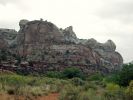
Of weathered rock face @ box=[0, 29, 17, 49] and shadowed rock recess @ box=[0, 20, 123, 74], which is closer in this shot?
shadowed rock recess @ box=[0, 20, 123, 74]

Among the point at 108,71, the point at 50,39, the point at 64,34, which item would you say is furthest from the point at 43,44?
the point at 108,71

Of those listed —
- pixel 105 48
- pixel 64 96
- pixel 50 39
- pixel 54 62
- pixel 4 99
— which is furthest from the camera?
pixel 105 48

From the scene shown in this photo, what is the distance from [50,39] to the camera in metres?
126

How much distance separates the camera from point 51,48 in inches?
4660

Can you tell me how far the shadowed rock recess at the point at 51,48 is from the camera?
111 m

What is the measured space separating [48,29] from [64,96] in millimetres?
113144

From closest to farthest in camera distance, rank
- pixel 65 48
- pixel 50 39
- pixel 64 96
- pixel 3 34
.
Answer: pixel 64 96 < pixel 65 48 < pixel 50 39 < pixel 3 34

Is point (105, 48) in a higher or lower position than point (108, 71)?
higher

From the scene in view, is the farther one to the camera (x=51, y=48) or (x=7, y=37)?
(x=7, y=37)

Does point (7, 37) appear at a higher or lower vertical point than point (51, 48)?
higher

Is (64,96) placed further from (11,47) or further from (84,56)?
(11,47)

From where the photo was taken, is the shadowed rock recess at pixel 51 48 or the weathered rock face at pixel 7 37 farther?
the weathered rock face at pixel 7 37

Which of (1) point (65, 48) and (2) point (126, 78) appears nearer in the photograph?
(2) point (126, 78)

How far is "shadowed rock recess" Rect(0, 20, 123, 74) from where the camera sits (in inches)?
4362
